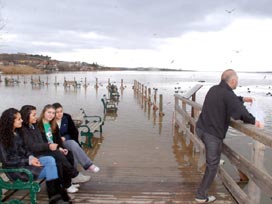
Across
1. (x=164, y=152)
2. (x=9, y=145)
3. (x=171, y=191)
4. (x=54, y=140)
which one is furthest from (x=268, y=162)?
(x=9, y=145)

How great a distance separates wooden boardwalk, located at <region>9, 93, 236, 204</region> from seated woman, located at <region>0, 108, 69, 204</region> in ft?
1.08

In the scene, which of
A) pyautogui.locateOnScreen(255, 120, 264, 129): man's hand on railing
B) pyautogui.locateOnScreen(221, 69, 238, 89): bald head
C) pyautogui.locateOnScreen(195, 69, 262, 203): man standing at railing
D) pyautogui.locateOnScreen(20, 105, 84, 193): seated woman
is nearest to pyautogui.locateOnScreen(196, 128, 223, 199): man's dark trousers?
pyautogui.locateOnScreen(195, 69, 262, 203): man standing at railing

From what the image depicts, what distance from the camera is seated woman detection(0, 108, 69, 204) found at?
3770 millimetres

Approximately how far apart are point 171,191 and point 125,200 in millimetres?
706

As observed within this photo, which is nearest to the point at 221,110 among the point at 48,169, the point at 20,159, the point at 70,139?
the point at 48,169

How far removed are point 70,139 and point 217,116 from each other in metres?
2.54

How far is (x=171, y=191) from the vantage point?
460cm

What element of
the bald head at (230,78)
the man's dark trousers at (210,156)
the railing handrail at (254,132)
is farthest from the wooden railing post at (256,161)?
the bald head at (230,78)

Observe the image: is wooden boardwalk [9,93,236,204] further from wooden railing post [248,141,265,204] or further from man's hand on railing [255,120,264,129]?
man's hand on railing [255,120,264,129]

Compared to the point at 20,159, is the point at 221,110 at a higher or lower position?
higher

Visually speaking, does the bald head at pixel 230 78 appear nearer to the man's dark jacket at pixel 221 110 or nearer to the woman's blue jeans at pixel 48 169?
the man's dark jacket at pixel 221 110

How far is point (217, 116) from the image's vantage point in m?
3.90

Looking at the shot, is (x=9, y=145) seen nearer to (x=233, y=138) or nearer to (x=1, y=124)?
(x=1, y=124)

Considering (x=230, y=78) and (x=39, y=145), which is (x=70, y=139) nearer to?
(x=39, y=145)
